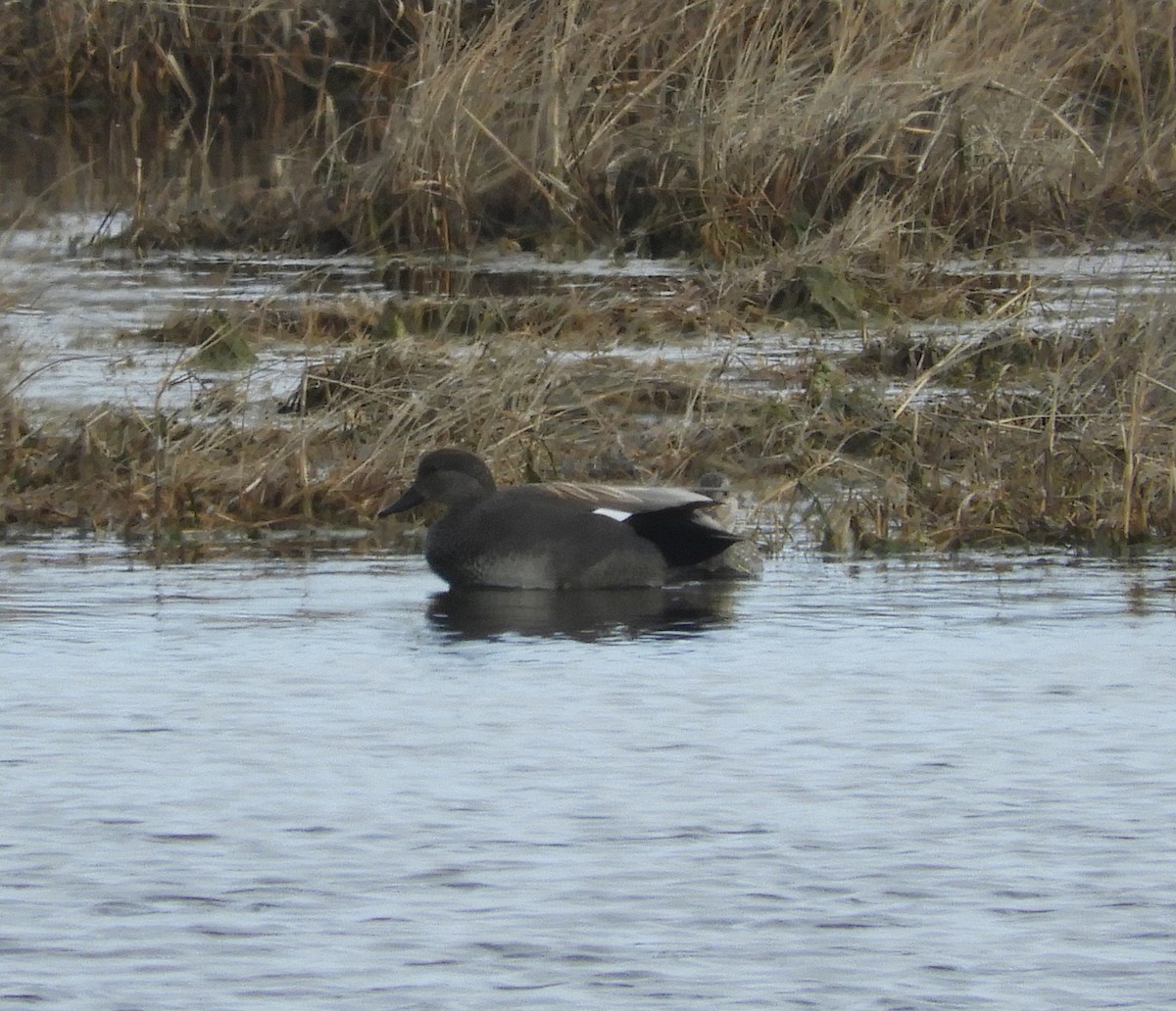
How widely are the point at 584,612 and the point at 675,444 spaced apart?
218 cm

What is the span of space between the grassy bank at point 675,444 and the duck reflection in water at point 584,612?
2.83ft

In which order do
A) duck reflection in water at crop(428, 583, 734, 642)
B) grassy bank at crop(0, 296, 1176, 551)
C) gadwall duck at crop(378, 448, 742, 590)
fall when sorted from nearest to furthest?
duck reflection in water at crop(428, 583, 734, 642) → gadwall duck at crop(378, 448, 742, 590) → grassy bank at crop(0, 296, 1176, 551)

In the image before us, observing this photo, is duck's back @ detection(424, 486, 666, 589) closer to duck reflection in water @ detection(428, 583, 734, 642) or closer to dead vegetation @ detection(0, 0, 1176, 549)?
duck reflection in water @ detection(428, 583, 734, 642)

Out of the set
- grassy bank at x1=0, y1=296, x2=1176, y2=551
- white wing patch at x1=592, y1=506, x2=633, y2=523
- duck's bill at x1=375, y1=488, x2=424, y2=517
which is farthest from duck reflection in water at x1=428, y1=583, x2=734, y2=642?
grassy bank at x1=0, y1=296, x2=1176, y2=551

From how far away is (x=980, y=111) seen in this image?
14258 millimetres

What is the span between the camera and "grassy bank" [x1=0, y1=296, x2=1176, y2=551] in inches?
357

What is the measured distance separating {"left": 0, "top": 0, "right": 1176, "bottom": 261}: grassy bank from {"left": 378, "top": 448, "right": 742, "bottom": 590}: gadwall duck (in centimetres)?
474

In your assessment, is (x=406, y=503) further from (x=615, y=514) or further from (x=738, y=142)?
(x=738, y=142)

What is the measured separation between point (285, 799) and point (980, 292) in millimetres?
7445

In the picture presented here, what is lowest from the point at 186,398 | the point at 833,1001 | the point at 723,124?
the point at 833,1001

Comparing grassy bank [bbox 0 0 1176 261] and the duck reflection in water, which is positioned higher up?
grassy bank [bbox 0 0 1176 261]

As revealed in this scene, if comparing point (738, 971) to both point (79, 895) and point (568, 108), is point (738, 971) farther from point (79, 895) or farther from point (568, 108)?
point (568, 108)

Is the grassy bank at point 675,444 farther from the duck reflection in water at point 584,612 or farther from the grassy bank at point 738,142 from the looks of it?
the grassy bank at point 738,142

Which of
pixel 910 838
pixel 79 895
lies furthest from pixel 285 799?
pixel 910 838
